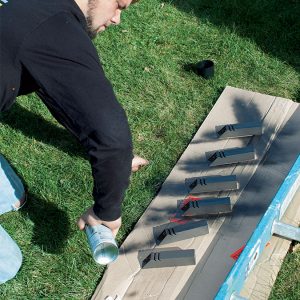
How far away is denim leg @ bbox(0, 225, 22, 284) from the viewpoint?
3.10 m

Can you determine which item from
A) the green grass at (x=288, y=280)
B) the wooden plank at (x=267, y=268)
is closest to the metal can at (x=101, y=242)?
the wooden plank at (x=267, y=268)

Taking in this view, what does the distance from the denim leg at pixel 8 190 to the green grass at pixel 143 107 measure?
3.6 inches

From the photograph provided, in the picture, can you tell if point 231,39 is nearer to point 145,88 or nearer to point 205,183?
point 145,88

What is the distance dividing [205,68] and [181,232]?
1.68m

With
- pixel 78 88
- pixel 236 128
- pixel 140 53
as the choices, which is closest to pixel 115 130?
pixel 78 88

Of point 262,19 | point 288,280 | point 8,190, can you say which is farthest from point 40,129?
point 262,19

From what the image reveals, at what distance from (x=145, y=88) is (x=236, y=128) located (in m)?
0.93

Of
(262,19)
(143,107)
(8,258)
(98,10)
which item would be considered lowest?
(8,258)

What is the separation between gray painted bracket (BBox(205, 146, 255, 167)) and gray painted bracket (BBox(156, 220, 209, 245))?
565mm

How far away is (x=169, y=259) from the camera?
10.3ft

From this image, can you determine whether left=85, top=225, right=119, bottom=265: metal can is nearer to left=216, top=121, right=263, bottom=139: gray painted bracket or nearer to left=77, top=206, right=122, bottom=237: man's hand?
left=77, top=206, right=122, bottom=237: man's hand

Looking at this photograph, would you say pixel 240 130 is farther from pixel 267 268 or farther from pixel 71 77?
pixel 71 77

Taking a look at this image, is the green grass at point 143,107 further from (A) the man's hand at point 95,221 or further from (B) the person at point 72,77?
(B) the person at point 72,77

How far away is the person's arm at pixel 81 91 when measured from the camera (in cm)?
221
